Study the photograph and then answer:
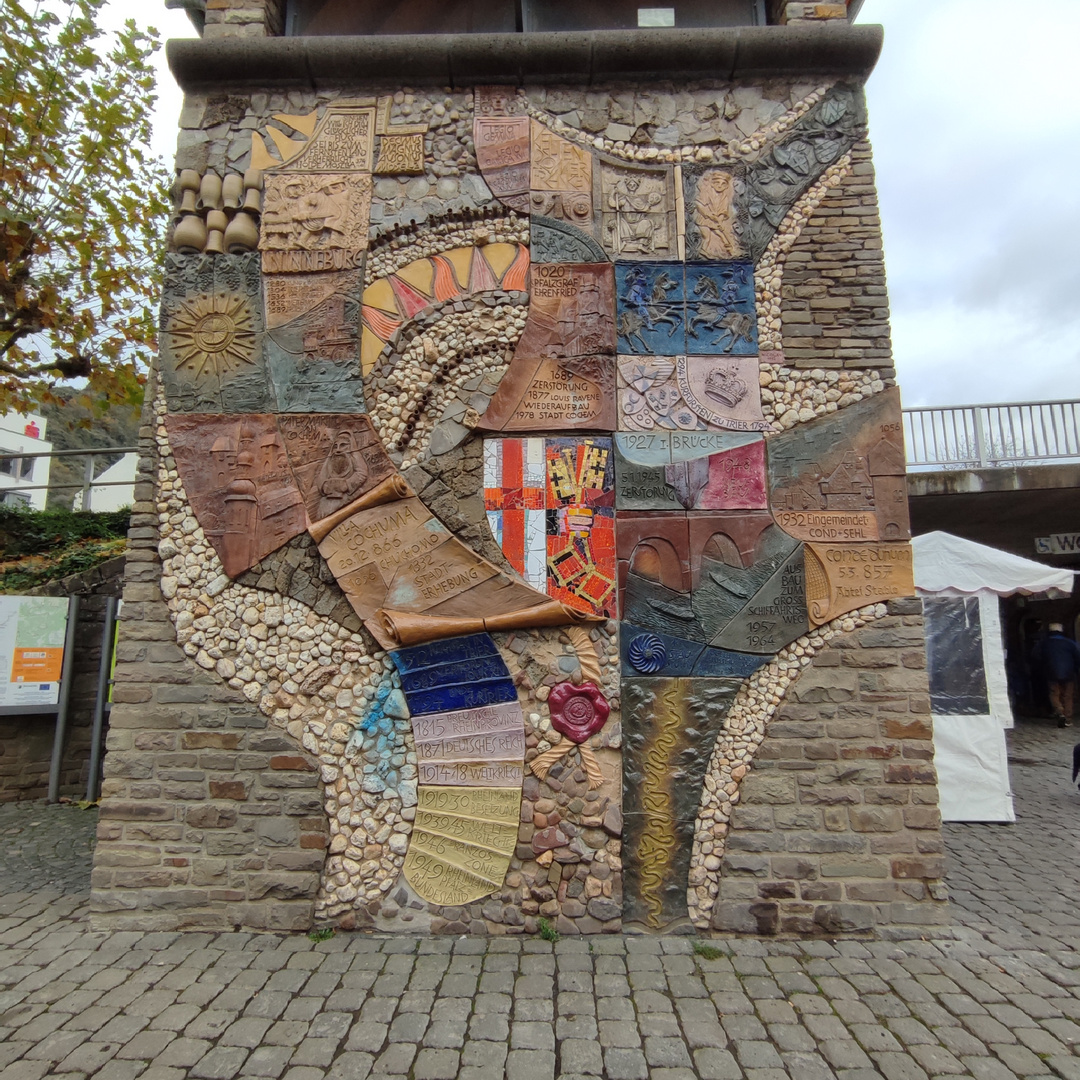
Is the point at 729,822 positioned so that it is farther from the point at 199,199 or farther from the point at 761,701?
the point at 199,199

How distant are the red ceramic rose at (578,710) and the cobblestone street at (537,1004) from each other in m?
1.06

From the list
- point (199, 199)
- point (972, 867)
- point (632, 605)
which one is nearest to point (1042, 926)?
point (972, 867)

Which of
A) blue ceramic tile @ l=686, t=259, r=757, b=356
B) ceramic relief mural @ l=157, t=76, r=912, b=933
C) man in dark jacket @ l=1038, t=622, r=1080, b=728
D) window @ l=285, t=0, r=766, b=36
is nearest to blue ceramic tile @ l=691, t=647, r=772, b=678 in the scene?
ceramic relief mural @ l=157, t=76, r=912, b=933

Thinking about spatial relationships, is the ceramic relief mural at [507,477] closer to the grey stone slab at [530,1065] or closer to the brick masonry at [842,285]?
the brick masonry at [842,285]

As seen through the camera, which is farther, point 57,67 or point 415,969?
point 57,67

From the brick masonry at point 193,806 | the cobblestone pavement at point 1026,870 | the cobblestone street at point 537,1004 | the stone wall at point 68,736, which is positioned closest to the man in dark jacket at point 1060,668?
the cobblestone pavement at point 1026,870

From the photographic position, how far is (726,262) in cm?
427

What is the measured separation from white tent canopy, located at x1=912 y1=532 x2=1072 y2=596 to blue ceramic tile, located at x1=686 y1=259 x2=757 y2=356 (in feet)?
9.64

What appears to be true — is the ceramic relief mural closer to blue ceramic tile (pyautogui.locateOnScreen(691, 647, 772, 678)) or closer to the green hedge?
blue ceramic tile (pyautogui.locateOnScreen(691, 647, 772, 678))

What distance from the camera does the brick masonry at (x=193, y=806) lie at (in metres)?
3.75

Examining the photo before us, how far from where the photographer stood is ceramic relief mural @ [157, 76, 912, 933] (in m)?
3.79

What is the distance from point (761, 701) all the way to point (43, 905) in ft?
14.0

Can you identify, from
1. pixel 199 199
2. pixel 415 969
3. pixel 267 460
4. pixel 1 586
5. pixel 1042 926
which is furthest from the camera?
pixel 1 586

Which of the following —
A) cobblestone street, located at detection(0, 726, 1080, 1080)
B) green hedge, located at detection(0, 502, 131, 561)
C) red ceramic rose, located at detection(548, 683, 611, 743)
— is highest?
green hedge, located at detection(0, 502, 131, 561)
